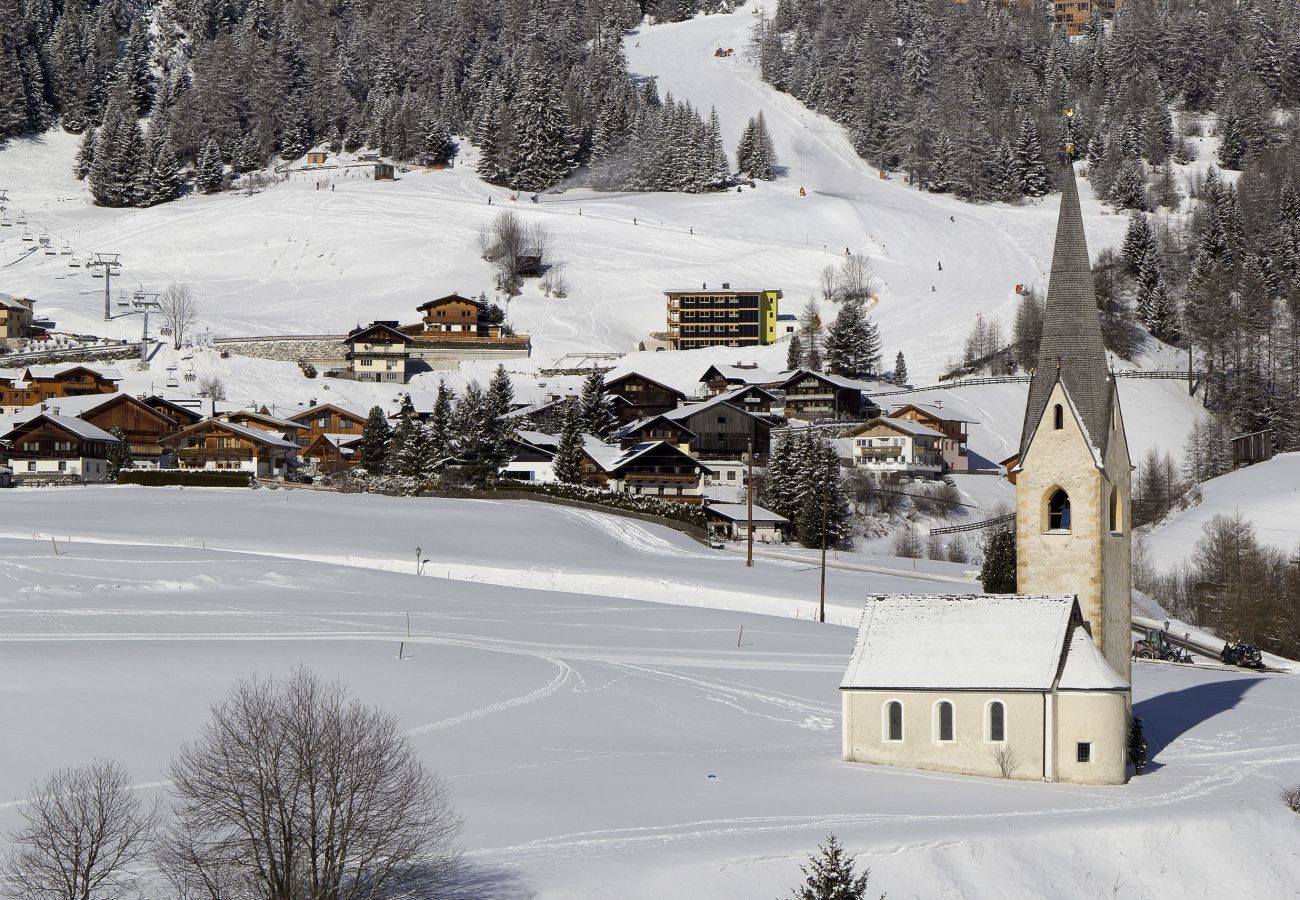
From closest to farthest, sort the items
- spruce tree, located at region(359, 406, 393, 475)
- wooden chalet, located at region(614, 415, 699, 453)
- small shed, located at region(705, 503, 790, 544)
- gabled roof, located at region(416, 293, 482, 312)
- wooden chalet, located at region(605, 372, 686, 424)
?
small shed, located at region(705, 503, 790, 544) < spruce tree, located at region(359, 406, 393, 475) < wooden chalet, located at region(614, 415, 699, 453) < wooden chalet, located at region(605, 372, 686, 424) < gabled roof, located at region(416, 293, 482, 312)

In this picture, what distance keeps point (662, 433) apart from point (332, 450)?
21.0 m

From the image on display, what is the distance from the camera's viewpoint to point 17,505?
82.8 metres

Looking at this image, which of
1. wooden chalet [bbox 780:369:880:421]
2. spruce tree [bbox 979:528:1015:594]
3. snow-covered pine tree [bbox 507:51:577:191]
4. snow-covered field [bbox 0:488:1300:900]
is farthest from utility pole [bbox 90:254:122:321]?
spruce tree [bbox 979:528:1015:594]

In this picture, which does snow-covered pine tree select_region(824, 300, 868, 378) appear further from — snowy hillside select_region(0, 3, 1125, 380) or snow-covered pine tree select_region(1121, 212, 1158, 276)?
snow-covered pine tree select_region(1121, 212, 1158, 276)

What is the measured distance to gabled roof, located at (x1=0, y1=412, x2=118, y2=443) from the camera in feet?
333

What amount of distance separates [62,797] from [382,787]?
5.62 meters

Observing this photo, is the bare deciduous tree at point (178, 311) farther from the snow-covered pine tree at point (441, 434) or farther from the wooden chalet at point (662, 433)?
the wooden chalet at point (662, 433)

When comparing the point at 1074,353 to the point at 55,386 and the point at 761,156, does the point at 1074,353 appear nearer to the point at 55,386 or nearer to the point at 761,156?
the point at 55,386

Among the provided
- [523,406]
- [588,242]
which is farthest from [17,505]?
[588,242]

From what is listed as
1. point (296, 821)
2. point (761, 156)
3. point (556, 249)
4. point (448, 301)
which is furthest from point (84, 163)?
point (296, 821)

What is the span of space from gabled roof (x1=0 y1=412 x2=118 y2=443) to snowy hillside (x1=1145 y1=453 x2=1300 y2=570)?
59.2 meters

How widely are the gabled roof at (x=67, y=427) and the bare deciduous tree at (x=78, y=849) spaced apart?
77.7 metres

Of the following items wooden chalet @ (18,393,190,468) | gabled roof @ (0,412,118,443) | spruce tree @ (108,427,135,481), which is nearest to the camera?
gabled roof @ (0,412,118,443)

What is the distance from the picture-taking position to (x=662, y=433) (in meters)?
113
